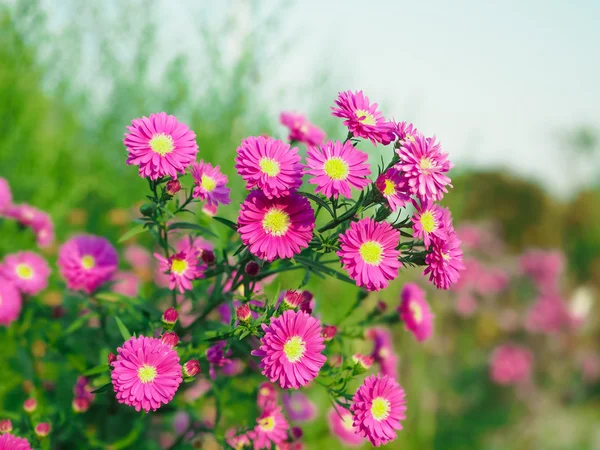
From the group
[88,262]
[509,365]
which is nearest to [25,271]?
[88,262]

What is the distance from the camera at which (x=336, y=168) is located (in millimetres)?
798

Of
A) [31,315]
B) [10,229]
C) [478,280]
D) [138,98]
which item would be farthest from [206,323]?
[478,280]

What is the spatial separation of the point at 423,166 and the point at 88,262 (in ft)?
2.58

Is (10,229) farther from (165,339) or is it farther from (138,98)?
(165,339)

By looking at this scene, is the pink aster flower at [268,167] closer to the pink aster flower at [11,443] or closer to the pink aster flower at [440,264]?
the pink aster flower at [440,264]

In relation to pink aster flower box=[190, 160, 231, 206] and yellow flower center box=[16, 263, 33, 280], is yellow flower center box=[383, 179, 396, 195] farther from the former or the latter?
yellow flower center box=[16, 263, 33, 280]

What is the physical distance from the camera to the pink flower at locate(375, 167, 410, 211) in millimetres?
787

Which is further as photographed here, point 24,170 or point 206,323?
point 24,170

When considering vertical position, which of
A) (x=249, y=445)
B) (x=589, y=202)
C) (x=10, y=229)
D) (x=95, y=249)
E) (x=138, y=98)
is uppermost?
(x=589, y=202)

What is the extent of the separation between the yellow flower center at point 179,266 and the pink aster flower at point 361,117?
0.34 meters

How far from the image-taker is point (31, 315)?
4.39 feet

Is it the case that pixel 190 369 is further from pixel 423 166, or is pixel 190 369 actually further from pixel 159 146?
pixel 423 166

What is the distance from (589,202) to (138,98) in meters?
6.09

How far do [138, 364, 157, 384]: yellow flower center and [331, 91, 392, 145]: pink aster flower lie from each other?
0.45 meters
